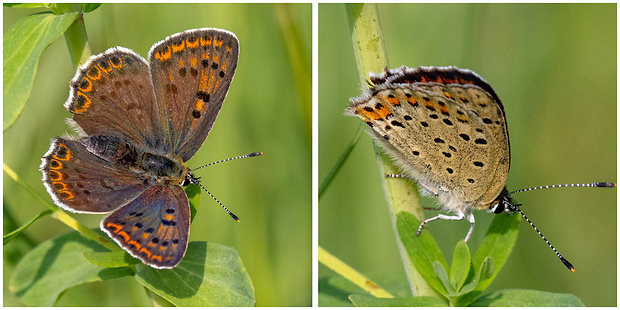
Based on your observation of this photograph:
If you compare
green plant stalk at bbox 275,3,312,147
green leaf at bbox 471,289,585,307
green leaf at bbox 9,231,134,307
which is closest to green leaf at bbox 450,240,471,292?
A: green leaf at bbox 471,289,585,307

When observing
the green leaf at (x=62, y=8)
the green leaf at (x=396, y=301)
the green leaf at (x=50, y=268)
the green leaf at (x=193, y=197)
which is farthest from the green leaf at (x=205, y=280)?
the green leaf at (x=62, y=8)


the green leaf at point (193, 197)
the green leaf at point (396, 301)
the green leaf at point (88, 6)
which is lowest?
the green leaf at point (396, 301)

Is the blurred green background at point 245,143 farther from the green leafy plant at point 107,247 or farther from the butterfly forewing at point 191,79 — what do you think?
the green leafy plant at point 107,247

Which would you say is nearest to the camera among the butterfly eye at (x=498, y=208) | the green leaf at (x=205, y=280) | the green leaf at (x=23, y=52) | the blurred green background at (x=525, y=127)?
the green leaf at (x=23, y=52)

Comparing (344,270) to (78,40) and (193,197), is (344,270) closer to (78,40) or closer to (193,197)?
(193,197)

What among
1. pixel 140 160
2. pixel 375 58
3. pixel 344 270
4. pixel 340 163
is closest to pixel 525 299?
pixel 344 270

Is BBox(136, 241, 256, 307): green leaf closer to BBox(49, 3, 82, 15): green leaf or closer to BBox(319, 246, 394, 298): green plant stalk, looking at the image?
BBox(319, 246, 394, 298): green plant stalk
